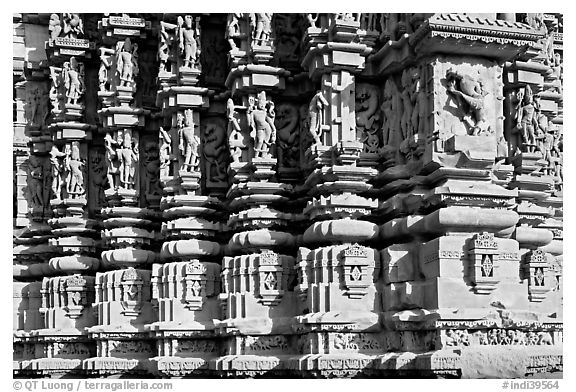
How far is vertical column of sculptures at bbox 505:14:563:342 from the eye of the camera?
1362 cm

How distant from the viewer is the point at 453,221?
490 inches

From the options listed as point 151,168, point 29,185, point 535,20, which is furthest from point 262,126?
point 29,185

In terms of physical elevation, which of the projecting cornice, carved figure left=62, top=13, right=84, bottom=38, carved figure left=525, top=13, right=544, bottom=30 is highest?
carved figure left=62, top=13, right=84, bottom=38

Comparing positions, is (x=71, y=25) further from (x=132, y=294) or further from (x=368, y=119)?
(x=368, y=119)

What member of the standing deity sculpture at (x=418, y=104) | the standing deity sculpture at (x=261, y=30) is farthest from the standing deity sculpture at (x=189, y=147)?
the standing deity sculpture at (x=418, y=104)

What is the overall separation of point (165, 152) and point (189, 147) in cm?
59

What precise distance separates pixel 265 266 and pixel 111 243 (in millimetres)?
3636

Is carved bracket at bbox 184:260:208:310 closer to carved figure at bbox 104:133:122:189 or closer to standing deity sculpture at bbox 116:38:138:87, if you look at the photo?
carved figure at bbox 104:133:122:189

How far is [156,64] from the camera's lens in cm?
1809

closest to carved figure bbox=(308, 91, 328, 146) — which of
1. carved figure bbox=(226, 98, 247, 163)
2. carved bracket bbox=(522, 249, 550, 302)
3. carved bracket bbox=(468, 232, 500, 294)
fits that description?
carved figure bbox=(226, 98, 247, 163)

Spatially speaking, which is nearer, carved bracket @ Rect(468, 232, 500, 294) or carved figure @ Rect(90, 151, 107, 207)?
carved bracket @ Rect(468, 232, 500, 294)

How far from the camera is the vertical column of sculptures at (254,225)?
14375mm

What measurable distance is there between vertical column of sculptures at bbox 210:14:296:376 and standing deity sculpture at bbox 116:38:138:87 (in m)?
2.43
